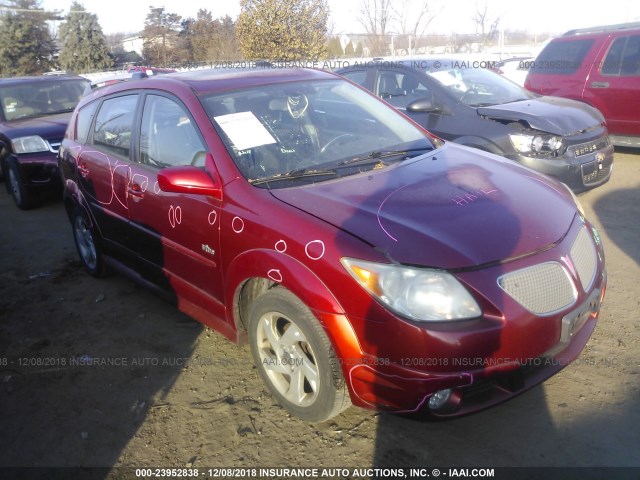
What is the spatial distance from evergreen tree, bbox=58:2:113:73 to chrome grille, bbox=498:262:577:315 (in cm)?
3744

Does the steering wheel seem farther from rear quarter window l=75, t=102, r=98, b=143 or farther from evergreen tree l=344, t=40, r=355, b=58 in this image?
evergreen tree l=344, t=40, r=355, b=58

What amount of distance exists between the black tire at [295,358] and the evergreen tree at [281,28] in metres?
14.7

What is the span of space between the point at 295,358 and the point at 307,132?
4.86ft

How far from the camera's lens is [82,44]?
115ft

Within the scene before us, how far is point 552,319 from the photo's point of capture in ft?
7.97

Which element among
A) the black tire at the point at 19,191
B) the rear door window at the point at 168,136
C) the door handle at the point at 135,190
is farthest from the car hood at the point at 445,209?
the black tire at the point at 19,191

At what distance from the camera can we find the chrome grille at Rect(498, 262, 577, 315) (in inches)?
93.0

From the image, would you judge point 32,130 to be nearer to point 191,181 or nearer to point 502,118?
point 191,181

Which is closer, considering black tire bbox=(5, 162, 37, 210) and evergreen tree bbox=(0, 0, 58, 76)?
black tire bbox=(5, 162, 37, 210)

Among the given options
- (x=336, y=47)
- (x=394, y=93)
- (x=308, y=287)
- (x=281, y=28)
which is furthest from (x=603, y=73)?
(x=336, y=47)

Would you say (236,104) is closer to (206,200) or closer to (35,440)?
(206,200)

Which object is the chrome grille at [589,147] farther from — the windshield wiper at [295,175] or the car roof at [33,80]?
the car roof at [33,80]

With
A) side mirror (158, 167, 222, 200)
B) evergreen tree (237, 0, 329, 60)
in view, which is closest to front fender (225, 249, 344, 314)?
side mirror (158, 167, 222, 200)

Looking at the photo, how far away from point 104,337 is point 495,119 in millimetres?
4299
